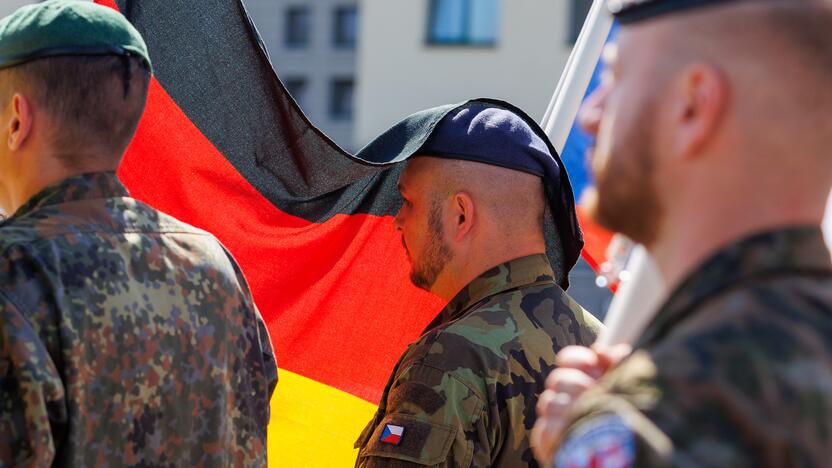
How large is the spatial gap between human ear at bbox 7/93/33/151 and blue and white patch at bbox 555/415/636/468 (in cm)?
125

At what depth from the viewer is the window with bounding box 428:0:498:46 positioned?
70.8 feet

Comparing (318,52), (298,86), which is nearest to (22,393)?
(318,52)

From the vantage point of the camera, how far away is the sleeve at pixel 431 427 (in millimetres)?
2488

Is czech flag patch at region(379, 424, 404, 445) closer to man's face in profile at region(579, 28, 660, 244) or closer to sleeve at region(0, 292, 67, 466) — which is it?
sleeve at region(0, 292, 67, 466)

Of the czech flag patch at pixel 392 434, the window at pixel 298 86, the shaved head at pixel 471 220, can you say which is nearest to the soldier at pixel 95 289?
the czech flag patch at pixel 392 434

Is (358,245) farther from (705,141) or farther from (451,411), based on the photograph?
(705,141)

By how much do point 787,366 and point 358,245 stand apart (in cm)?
231

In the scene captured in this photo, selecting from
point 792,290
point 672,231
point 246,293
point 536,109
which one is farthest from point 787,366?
point 536,109

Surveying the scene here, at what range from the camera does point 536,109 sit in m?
20.8

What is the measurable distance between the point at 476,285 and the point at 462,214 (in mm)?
182

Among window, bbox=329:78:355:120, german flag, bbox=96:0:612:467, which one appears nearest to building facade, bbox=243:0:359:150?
window, bbox=329:78:355:120

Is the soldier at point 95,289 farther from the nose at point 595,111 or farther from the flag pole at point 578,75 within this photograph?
the flag pole at point 578,75

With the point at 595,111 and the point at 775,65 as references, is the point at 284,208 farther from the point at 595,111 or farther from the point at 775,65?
the point at 775,65

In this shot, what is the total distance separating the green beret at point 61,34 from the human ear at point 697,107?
3.85ft
